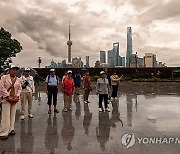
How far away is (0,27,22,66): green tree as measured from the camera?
98.9 feet

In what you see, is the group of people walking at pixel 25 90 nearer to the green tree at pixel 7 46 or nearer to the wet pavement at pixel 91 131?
the wet pavement at pixel 91 131

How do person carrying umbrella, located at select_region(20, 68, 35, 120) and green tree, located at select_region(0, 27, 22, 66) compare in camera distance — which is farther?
green tree, located at select_region(0, 27, 22, 66)

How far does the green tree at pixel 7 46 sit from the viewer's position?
30156mm

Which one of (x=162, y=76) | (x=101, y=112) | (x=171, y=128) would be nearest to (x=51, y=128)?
(x=101, y=112)

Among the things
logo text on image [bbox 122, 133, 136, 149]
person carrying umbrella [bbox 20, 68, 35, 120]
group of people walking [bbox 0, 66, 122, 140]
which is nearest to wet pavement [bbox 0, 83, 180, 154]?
logo text on image [bbox 122, 133, 136, 149]

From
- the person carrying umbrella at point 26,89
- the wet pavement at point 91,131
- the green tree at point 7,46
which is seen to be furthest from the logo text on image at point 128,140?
the green tree at point 7,46

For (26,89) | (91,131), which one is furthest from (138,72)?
(91,131)

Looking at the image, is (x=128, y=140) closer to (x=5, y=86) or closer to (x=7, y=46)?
(x=5, y=86)

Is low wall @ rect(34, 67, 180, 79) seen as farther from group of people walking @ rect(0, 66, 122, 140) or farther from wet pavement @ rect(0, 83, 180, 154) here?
wet pavement @ rect(0, 83, 180, 154)

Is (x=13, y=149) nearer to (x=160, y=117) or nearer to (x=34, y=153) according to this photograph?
(x=34, y=153)

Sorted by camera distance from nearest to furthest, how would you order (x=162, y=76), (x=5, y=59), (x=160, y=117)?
1. (x=160, y=117)
2. (x=5, y=59)
3. (x=162, y=76)

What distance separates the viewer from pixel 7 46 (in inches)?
1213

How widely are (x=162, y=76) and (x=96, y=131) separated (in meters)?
29.2

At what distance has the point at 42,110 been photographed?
9344 millimetres
